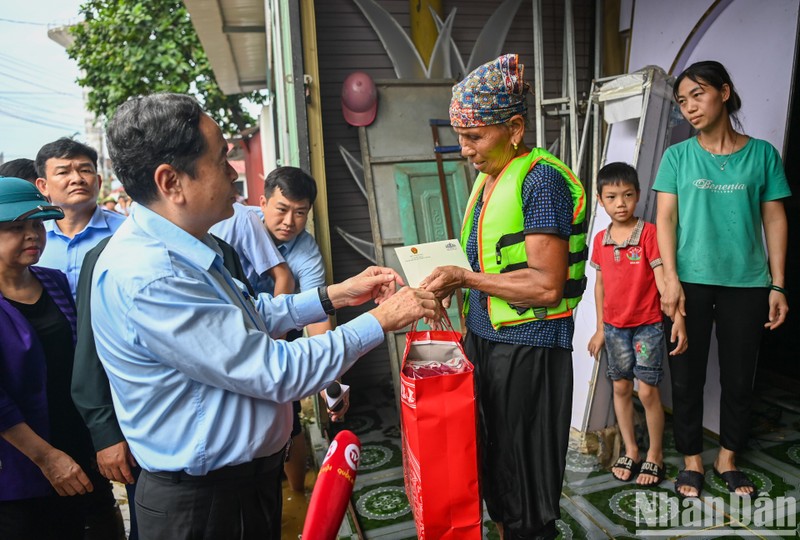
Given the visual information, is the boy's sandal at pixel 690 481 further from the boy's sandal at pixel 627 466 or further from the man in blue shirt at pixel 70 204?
the man in blue shirt at pixel 70 204

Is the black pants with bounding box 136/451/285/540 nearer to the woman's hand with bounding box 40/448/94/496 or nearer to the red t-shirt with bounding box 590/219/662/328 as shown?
the woman's hand with bounding box 40/448/94/496

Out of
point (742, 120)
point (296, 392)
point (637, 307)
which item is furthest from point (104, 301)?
point (742, 120)

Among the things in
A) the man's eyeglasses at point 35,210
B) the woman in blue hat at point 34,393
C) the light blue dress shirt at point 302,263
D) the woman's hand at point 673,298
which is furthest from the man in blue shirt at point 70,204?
the woman's hand at point 673,298

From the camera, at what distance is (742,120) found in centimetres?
348

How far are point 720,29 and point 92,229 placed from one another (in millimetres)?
4131

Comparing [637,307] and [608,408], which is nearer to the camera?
[637,307]

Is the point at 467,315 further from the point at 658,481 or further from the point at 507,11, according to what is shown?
the point at 507,11

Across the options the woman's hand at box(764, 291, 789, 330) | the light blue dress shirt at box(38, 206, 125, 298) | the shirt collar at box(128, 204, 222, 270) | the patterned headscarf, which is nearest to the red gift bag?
the shirt collar at box(128, 204, 222, 270)

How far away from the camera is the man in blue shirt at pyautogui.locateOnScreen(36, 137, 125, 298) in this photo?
276 centimetres

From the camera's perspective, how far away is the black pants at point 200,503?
144 centimetres

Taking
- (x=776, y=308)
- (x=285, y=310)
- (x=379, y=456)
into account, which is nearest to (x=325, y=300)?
(x=285, y=310)

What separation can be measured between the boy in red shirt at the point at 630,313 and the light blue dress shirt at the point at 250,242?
2.03 metres

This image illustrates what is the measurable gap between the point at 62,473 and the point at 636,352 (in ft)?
9.61

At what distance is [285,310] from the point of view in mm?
1958
